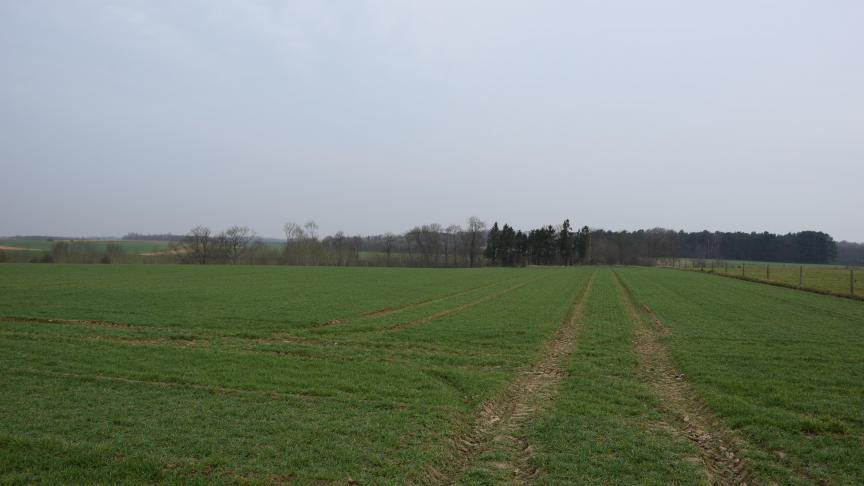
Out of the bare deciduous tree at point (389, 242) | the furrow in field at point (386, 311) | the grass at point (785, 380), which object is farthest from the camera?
the bare deciduous tree at point (389, 242)

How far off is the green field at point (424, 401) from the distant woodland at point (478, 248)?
105 metres

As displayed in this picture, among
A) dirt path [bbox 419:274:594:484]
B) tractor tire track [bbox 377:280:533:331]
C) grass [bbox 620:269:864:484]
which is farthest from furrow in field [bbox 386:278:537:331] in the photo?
grass [bbox 620:269:864:484]

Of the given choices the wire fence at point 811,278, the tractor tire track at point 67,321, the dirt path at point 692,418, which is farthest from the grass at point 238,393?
the wire fence at point 811,278

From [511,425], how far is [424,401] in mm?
2025

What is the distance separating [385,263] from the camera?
13862 cm

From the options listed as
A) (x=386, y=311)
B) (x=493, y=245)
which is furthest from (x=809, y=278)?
(x=493, y=245)

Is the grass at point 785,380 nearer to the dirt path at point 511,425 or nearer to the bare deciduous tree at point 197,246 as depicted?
the dirt path at point 511,425

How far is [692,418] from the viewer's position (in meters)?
9.56

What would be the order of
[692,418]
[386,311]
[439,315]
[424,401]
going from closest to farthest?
1. [692,418]
2. [424,401]
3. [439,315]
4. [386,311]

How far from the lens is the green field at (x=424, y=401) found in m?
6.82

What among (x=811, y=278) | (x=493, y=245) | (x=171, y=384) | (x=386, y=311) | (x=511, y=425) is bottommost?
(x=386, y=311)

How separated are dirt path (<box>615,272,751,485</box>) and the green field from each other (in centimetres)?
6

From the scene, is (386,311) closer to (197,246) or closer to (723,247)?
(197,246)

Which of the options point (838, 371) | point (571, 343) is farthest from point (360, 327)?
point (838, 371)
